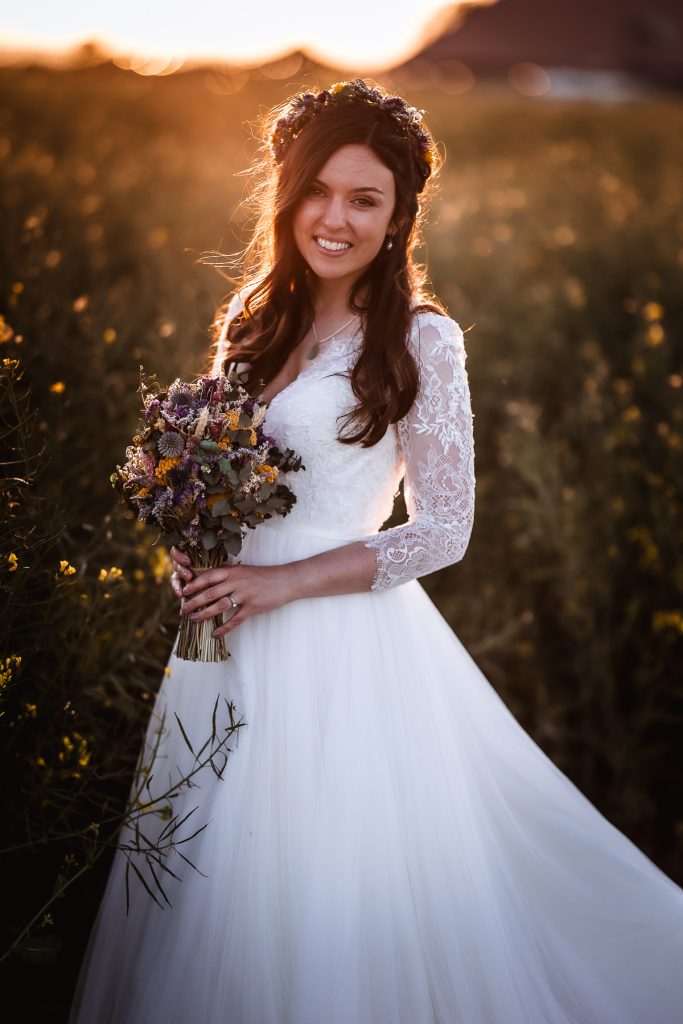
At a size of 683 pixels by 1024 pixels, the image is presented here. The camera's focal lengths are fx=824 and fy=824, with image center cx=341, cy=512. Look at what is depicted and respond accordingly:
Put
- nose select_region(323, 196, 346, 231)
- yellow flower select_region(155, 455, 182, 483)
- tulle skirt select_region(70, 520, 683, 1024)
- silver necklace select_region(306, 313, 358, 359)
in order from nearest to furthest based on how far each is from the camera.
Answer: yellow flower select_region(155, 455, 182, 483), tulle skirt select_region(70, 520, 683, 1024), nose select_region(323, 196, 346, 231), silver necklace select_region(306, 313, 358, 359)

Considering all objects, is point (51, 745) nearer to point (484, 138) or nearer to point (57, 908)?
point (57, 908)

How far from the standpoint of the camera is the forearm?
195cm

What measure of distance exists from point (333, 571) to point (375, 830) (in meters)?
0.60

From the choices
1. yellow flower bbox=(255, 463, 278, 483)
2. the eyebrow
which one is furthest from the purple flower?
the eyebrow

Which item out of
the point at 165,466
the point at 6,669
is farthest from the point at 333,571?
the point at 6,669

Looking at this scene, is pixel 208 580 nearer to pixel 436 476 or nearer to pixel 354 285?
pixel 436 476

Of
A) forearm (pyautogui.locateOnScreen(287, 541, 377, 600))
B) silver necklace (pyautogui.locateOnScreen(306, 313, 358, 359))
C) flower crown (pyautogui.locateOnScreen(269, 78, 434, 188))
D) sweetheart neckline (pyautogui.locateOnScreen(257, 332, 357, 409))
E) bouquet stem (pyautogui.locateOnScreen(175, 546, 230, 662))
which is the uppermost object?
flower crown (pyautogui.locateOnScreen(269, 78, 434, 188))

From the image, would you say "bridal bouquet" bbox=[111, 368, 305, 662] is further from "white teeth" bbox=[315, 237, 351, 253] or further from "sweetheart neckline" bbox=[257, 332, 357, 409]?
"white teeth" bbox=[315, 237, 351, 253]

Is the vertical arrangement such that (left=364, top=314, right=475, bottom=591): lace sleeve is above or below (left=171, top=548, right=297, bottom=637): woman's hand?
above

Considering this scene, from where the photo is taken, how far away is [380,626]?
207 cm

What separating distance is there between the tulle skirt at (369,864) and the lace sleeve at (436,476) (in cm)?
17

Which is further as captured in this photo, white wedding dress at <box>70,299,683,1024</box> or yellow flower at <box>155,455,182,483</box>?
white wedding dress at <box>70,299,683,1024</box>

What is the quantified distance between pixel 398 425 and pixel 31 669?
1.20 m

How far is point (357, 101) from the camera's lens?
209cm
